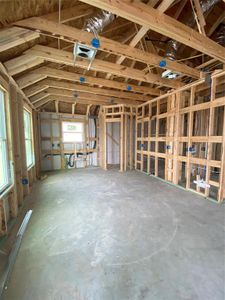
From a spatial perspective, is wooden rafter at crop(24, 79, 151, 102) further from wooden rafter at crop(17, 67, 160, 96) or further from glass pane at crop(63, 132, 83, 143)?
glass pane at crop(63, 132, 83, 143)

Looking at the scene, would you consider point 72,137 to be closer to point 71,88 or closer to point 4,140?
point 71,88

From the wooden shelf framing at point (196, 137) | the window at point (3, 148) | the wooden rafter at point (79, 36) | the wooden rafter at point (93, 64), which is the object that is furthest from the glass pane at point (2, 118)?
the wooden shelf framing at point (196, 137)

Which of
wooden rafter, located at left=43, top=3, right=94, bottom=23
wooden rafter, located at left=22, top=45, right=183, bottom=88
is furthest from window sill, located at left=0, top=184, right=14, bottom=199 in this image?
wooden rafter, located at left=43, top=3, right=94, bottom=23

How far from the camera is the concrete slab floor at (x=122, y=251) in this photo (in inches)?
53.0

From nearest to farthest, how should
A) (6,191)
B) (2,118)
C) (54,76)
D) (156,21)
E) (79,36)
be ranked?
(156,21), (79,36), (6,191), (2,118), (54,76)

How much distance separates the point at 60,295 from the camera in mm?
1295

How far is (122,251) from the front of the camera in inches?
70.7

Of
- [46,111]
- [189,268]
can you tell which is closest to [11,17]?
[189,268]

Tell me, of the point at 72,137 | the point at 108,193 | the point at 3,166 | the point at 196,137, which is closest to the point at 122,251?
the point at 108,193

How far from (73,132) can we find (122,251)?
5.82m

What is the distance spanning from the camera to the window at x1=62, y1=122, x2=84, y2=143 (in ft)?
22.1

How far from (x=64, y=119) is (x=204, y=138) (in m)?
5.48

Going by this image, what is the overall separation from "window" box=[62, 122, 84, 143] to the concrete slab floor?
3.87m

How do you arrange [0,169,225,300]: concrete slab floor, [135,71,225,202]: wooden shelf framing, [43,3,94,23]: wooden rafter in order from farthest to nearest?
[135,71,225,202]: wooden shelf framing → [43,3,94,23]: wooden rafter → [0,169,225,300]: concrete slab floor
